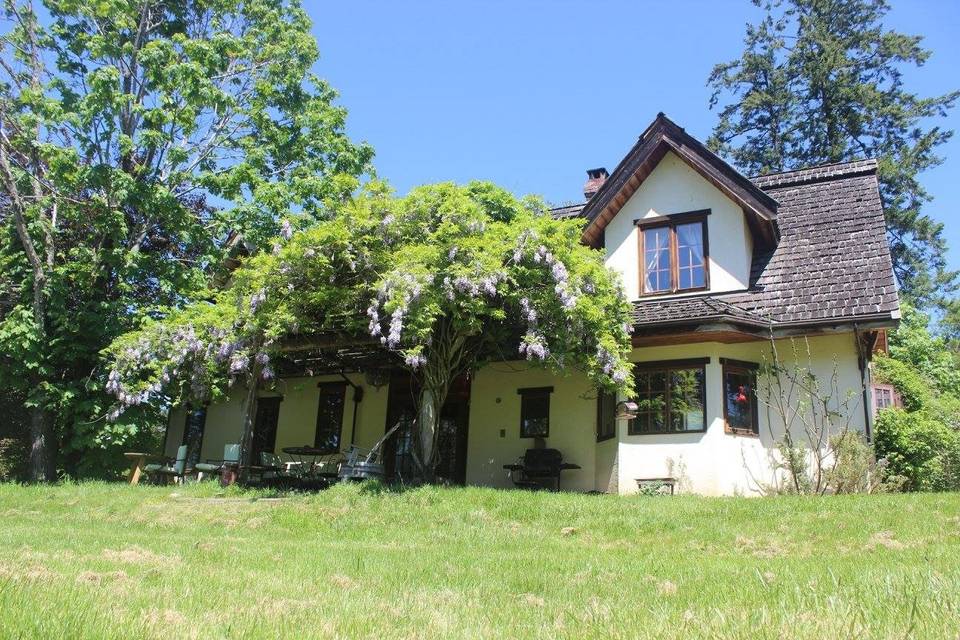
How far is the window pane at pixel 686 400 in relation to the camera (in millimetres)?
13945

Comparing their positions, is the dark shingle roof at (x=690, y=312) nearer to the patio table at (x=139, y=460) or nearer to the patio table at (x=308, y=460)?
the patio table at (x=308, y=460)

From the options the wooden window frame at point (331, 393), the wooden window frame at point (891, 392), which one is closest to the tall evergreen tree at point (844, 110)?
the wooden window frame at point (891, 392)

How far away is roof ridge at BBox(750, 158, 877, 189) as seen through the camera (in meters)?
16.5

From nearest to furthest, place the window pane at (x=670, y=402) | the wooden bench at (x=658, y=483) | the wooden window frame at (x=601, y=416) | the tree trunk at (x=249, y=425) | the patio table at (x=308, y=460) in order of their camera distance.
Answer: the wooden bench at (x=658, y=483), the window pane at (x=670, y=402), the wooden window frame at (x=601, y=416), the tree trunk at (x=249, y=425), the patio table at (x=308, y=460)

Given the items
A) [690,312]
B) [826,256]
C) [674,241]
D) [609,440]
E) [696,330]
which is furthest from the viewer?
[674,241]

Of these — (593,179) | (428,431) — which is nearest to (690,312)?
(428,431)

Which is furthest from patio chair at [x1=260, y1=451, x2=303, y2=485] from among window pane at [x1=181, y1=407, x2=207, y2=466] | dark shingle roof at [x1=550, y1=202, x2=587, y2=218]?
dark shingle roof at [x1=550, y1=202, x2=587, y2=218]

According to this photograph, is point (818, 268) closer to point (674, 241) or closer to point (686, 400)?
point (674, 241)

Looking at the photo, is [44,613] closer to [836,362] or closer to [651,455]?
[651,455]

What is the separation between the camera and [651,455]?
14.1 metres

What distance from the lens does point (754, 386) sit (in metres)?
14.2

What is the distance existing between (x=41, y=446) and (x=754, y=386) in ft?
51.1

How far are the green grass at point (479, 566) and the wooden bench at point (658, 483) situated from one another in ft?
7.39

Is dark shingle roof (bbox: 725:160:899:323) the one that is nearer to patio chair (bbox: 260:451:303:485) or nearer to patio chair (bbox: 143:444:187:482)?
patio chair (bbox: 260:451:303:485)
